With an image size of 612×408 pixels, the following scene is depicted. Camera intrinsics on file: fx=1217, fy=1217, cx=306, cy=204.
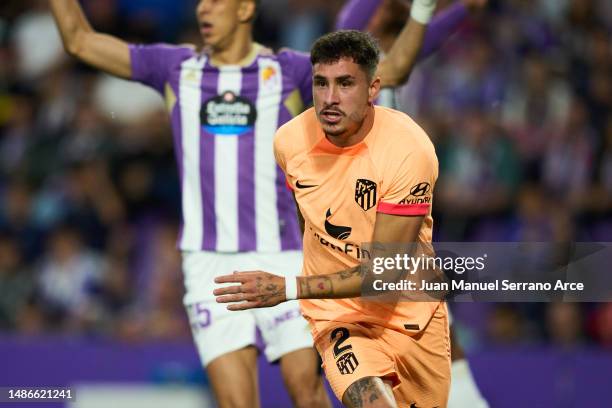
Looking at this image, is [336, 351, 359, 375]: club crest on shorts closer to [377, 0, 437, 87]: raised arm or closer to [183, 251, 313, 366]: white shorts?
[183, 251, 313, 366]: white shorts

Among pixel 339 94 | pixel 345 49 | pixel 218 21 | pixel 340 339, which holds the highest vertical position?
pixel 218 21

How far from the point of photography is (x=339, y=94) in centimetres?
548

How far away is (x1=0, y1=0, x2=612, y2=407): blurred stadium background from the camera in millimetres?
9953

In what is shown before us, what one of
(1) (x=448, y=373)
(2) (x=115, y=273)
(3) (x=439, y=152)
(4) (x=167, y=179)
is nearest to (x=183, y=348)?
(2) (x=115, y=273)

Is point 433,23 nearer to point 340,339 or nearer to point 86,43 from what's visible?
point 86,43

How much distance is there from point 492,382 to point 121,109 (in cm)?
463

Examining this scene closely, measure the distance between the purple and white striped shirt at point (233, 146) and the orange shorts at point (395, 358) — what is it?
121cm

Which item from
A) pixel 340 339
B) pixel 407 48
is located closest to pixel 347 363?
pixel 340 339

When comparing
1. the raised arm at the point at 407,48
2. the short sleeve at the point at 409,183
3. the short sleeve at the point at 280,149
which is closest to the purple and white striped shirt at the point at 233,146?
the raised arm at the point at 407,48

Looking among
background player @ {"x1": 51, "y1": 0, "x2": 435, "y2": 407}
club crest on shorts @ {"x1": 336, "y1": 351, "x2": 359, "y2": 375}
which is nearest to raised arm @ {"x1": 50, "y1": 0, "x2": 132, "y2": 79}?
background player @ {"x1": 51, "y1": 0, "x2": 435, "y2": 407}

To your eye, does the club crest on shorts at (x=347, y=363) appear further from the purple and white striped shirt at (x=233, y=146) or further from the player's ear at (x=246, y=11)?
the player's ear at (x=246, y=11)

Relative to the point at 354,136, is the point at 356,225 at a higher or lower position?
lower

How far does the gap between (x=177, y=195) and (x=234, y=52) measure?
4490 millimetres

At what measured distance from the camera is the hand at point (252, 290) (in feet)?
17.2
